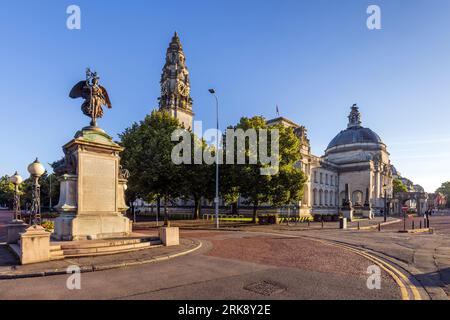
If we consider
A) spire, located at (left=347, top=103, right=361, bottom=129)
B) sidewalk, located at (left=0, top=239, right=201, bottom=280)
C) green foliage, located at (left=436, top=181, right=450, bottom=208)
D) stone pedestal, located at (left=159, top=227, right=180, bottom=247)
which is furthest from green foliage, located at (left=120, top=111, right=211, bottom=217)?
green foliage, located at (left=436, top=181, right=450, bottom=208)

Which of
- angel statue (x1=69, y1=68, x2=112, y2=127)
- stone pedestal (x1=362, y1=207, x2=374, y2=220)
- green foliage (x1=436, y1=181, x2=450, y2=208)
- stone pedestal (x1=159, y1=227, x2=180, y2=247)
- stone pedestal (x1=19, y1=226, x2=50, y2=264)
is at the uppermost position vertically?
angel statue (x1=69, y1=68, x2=112, y2=127)

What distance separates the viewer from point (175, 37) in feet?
243

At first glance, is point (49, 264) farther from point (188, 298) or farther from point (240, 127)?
point (240, 127)

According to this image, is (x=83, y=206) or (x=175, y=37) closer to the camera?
(x=83, y=206)

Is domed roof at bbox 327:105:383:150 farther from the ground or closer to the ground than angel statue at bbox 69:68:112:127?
farther from the ground

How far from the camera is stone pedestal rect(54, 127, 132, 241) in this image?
487 inches

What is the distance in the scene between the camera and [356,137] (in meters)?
103

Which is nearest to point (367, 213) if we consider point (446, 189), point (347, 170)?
point (347, 170)

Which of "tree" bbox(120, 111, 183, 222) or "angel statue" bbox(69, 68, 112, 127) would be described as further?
"tree" bbox(120, 111, 183, 222)

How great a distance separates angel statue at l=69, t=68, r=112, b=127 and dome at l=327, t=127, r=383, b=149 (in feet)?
340

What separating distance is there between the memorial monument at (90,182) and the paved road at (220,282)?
476 centimetres

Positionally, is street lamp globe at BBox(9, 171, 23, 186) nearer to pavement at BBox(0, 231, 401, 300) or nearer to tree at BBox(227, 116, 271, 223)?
pavement at BBox(0, 231, 401, 300)
